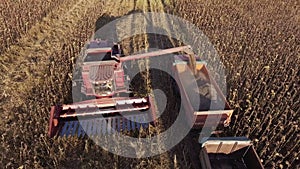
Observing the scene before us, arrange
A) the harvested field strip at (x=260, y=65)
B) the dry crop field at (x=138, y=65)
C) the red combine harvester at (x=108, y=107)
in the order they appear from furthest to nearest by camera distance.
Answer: the harvested field strip at (x=260, y=65)
the red combine harvester at (x=108, y=107)
the dry crop field at (x=138, y=65)

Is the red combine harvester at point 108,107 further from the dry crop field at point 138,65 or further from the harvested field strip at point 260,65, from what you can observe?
the harvested field strip at point 260,65

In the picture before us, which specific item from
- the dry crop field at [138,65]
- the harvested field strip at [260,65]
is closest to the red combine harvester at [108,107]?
the dry crop field at [138,65]

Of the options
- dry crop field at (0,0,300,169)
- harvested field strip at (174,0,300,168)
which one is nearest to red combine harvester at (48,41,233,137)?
dry crop field at (0,0,300,169)

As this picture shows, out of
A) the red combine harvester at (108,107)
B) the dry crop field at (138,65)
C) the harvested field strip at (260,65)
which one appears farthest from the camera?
the harvested field strip at (260,65)

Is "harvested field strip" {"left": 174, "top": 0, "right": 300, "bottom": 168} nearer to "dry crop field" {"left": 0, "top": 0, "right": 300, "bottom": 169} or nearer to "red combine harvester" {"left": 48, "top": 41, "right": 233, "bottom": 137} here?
"dry crop field" {"left": 0, "top": 0, "right": 300, "bottom": 169}

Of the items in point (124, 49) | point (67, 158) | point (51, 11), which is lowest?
point (67, 158)

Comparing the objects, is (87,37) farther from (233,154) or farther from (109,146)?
(233,154)

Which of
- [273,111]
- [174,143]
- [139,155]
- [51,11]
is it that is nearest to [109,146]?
[139,155]
